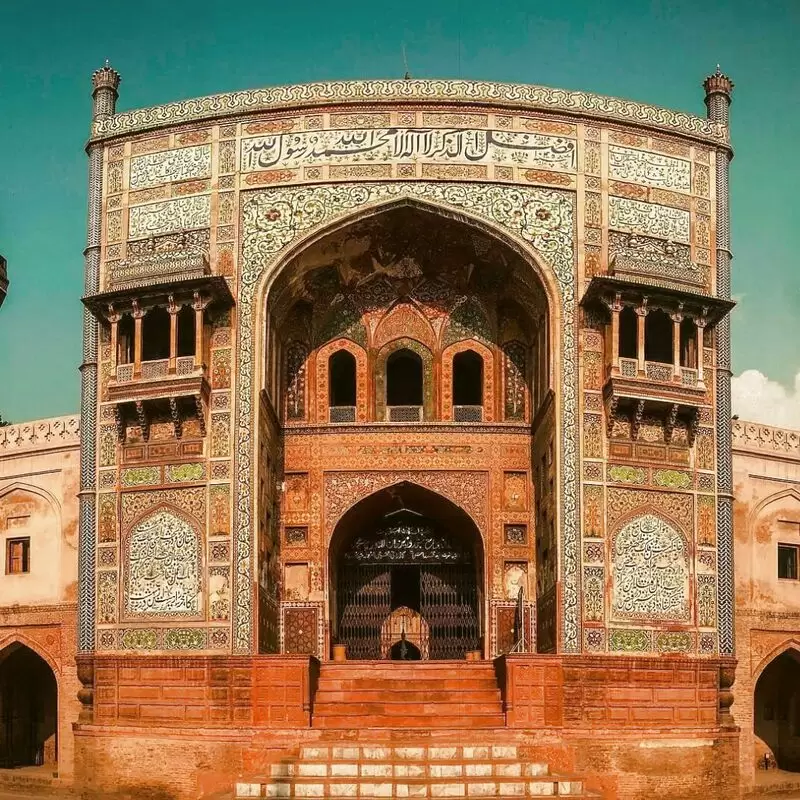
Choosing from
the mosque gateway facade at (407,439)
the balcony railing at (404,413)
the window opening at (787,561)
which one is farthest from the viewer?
the window opening at (787,561)

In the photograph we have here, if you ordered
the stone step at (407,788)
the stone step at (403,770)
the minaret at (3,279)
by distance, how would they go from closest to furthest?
the stone step at (407,788) < the stone step at (403,770) < the minaret at (3,279)

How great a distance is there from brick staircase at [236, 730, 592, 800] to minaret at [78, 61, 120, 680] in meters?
4.13

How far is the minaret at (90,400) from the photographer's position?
864 inches

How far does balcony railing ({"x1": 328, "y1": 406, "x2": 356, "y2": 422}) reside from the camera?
80.0 ft

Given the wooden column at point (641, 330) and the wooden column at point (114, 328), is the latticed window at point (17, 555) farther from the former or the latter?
the wooden column at point (641, 330)

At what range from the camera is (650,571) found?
21.7 m

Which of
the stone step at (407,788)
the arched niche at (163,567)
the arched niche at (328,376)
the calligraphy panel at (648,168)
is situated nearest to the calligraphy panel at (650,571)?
the stone step at (407,788)

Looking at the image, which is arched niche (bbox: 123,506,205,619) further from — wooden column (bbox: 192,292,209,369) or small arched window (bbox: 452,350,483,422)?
small arched window (bbox: 452,350,483,422)

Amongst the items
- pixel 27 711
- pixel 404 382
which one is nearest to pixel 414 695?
pixel 404 382

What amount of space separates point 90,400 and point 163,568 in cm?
293

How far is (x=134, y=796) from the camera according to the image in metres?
20.6

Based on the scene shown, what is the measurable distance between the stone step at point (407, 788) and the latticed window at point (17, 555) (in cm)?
815

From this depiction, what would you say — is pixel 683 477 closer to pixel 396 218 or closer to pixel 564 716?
pixel 564 716

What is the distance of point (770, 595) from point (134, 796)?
430 inches
